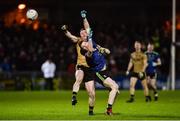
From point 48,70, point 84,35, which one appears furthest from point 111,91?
Answer: point 48,70

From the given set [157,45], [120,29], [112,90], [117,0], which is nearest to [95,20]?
[117,0]

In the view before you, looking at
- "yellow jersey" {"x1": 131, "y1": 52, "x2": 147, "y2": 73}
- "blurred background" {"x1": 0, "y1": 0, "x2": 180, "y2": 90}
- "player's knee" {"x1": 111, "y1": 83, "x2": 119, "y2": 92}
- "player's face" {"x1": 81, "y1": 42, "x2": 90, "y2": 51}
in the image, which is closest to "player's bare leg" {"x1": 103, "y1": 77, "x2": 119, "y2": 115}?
"player's knee" {"x1": 111, "y1": 83, "x2": 119, "y2": 92}

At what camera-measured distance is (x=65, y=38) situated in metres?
49.1

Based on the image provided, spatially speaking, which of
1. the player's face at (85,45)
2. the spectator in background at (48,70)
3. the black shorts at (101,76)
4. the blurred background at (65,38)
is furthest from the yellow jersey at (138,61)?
the blurred background at (65,38)

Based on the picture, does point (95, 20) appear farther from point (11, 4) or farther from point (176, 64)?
point (176, 64)

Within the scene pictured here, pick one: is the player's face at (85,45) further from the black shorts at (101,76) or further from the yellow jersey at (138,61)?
the yellow jersey at (138,61)

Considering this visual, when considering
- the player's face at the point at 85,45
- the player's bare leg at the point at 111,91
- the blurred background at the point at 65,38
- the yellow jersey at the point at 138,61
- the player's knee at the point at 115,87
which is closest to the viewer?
the player's face at the point at 85,45

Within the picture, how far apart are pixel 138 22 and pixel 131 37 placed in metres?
7.01

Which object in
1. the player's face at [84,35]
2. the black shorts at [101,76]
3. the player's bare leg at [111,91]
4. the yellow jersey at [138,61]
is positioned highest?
the player's face at [84,35]

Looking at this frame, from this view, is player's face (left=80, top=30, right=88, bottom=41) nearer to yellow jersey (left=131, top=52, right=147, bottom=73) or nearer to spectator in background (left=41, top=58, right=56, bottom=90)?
yellow jersey (left=131, top=52, right=147, bottom=73)

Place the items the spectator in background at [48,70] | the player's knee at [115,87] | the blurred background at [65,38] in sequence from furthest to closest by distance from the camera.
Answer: the blurred background at [65,38]
the spectator in background at [48,70]
the player's knee at [115,87]

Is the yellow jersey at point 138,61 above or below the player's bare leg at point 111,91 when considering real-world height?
above

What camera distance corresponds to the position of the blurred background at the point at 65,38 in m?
44.6

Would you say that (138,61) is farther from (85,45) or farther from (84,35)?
(85,45)
